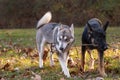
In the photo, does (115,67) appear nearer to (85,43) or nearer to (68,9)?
(85,43)

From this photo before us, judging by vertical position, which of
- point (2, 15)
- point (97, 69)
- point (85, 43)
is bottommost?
point (97, 69)

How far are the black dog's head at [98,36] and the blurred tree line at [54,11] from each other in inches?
1016

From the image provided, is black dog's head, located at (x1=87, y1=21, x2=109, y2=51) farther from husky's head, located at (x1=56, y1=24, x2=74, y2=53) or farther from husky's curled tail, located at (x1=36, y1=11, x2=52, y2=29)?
husky's curled tail, located at (x1=36, y1=11, x2=52, y2=29)

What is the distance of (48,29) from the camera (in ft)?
37.6

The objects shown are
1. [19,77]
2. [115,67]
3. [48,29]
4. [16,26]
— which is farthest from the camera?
[16,26]

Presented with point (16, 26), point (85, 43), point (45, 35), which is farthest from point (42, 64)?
point (16, 26)

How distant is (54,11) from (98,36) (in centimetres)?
2761

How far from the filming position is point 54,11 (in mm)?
37375

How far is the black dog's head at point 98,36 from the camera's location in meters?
9.84

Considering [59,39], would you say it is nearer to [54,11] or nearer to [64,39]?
[64,39]

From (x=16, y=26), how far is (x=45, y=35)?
83.3 feet

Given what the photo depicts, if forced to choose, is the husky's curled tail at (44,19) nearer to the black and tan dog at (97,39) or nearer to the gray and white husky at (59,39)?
the gray and white husky at (59,39)

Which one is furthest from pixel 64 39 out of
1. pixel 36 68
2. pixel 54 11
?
pixel 54 11

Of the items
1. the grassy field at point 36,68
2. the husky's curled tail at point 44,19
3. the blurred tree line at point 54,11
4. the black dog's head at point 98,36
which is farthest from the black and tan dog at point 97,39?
the blurred tree line at point 54,11
